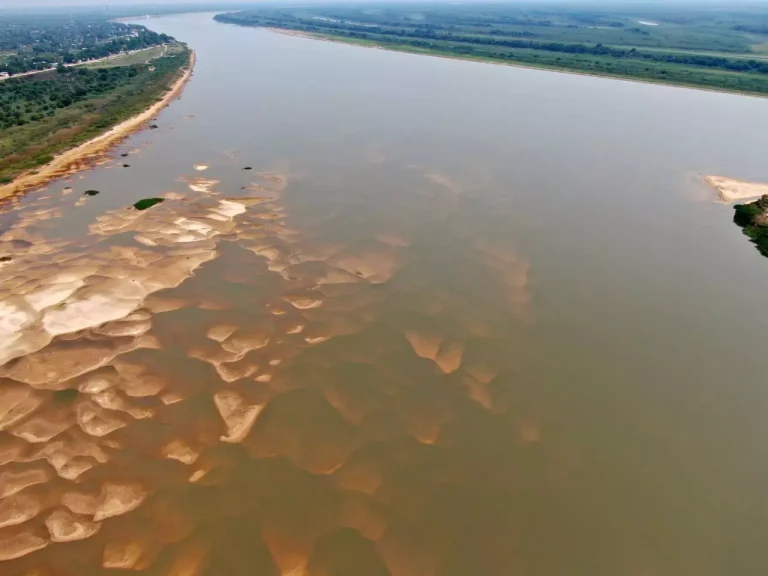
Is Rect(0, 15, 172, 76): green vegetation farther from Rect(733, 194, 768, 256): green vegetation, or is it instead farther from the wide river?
Rect(733, 194, 768, 256): green vegetation

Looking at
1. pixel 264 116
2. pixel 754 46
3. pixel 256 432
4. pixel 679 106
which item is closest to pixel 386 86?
pixel 264 116

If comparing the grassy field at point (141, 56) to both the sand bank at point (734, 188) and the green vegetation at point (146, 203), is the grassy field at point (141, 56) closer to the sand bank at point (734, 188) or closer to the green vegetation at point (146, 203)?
the green vegetation at point (146, 203)

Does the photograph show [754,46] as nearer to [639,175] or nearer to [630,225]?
[639,175]

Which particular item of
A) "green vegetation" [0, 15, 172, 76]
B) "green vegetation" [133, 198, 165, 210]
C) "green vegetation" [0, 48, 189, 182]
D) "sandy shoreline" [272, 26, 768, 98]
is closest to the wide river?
"green vegetation" [133, 198, 165, 210]

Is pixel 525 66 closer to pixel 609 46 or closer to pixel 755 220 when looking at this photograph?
pixel 609 46

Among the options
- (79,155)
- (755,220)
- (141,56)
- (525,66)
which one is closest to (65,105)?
(79,155)

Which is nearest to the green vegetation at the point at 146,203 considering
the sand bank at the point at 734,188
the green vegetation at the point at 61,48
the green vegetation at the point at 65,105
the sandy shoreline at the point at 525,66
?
the green vegetation at the point at 65,105

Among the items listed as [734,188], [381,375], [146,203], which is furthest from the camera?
[734,188]
